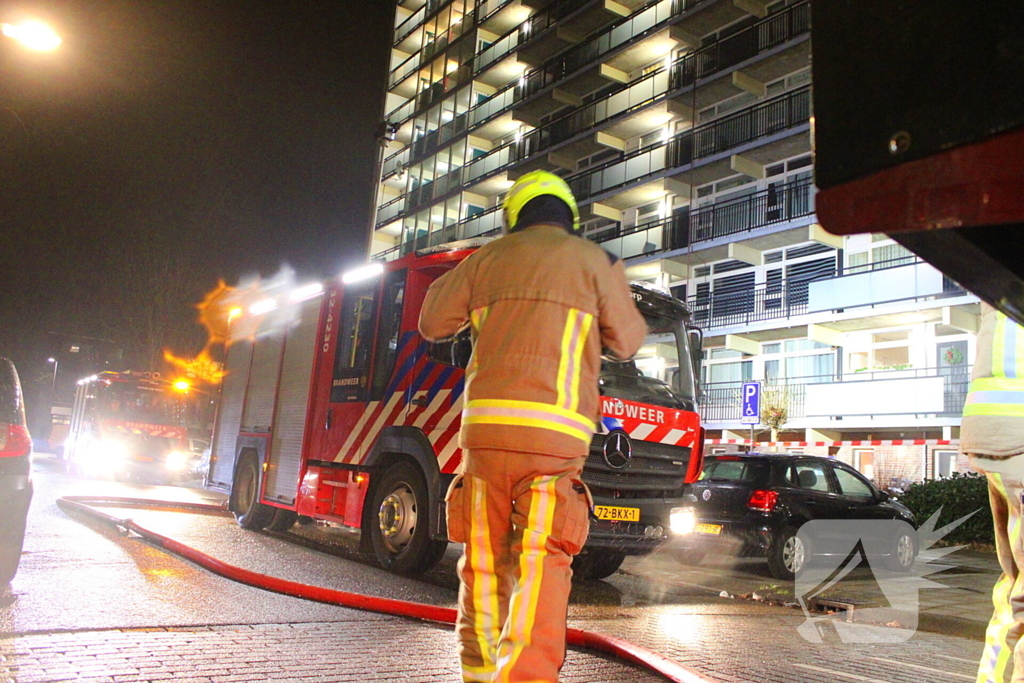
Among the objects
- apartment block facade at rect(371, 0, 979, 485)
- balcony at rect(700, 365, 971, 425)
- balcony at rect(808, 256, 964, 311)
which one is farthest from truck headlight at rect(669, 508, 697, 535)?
balcony at rect(808, 256, 964, 311)

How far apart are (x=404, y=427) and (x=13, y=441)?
3046mm

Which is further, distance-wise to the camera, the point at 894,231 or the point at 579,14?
the point at 579,14

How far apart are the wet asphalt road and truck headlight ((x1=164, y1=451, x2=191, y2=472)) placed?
14.5 m

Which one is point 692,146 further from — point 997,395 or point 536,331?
point 536,331

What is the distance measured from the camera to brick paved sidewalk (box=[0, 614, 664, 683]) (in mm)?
3561

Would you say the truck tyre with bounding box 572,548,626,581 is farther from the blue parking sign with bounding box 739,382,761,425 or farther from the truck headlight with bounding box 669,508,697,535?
the blue parking sign with bounding box 739,382,761,425

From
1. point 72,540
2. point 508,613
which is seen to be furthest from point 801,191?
point 508,613

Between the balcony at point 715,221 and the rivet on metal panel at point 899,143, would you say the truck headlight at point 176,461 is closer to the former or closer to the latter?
the balcony at point 715,221

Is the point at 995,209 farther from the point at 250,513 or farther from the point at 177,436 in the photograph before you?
the point at 177,436

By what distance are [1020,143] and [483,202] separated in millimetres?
46654

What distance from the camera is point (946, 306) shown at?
23.6 metres

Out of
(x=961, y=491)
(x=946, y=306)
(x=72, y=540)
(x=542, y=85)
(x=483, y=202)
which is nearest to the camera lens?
(x=72, y=540)

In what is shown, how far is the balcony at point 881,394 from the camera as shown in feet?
76.3

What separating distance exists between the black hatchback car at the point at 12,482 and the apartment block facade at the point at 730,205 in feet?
47.8
